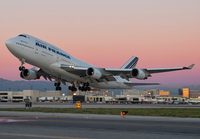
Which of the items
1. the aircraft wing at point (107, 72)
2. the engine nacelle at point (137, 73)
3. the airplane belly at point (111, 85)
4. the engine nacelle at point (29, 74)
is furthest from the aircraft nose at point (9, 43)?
the airplane belly at point (111, 85)

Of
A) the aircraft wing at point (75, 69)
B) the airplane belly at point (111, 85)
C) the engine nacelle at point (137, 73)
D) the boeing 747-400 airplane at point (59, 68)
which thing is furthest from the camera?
the airplane belly at point (111, 85)

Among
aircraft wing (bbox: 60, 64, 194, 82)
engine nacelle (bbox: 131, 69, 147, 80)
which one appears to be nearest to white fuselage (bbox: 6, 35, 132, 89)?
aircraft wing (bbox: 60, 64, 194, 82)

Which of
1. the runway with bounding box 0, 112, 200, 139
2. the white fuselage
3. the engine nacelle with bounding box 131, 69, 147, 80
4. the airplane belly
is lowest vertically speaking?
the runway with bounding box 0, 112, 200, 139

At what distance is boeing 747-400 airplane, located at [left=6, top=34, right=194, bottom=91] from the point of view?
4378 cm

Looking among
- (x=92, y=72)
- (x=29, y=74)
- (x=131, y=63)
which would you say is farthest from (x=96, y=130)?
(x=131, y=63)

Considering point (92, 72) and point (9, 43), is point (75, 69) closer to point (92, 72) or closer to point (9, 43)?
point (92, 72)

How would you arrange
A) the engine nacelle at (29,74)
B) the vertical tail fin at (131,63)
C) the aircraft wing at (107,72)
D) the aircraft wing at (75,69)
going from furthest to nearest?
the vertical tail fin at (131,63) < the engine nacelle at (29,74) < the aircraft wing at (107,72) < the aircraft wing at (75,69)

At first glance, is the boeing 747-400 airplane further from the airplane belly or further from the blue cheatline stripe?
the blue cheatline stripe

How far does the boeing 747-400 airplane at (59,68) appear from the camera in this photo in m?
43.8

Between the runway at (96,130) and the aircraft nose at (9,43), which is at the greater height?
the aircraft nose at (9,43)

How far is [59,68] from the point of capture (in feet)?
160

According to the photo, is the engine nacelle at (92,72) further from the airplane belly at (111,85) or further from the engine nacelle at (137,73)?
the airplane belly at (111,85)

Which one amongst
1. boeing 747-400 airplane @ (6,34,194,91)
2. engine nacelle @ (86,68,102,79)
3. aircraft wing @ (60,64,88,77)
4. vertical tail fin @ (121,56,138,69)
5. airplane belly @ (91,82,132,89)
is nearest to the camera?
boeing 747-400 airplane @ (6,34,194,91)

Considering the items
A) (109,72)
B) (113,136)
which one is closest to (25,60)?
(109,72)
